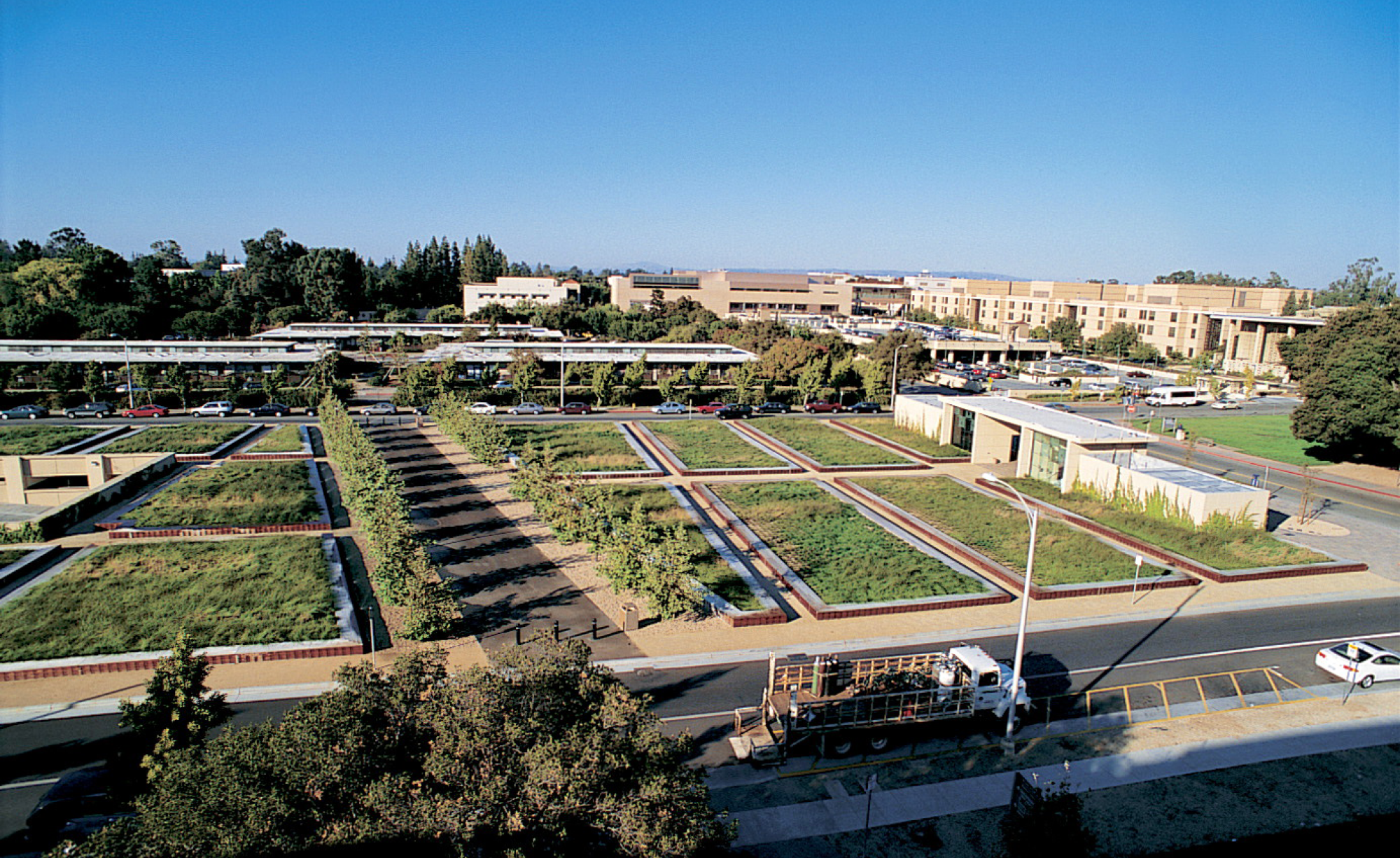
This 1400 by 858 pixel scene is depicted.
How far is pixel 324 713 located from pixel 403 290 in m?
131

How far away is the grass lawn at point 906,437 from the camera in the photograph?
1842 inches

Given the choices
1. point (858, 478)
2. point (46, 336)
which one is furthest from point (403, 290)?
point (858, 478)

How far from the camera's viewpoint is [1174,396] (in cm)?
7125

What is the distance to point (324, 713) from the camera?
35.1 feet

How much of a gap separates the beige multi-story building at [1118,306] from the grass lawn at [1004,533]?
255 ft

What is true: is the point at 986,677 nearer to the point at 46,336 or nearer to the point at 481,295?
the point at 46,336

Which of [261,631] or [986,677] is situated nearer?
[986,677]

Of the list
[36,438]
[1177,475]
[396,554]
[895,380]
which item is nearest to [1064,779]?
[396,554]

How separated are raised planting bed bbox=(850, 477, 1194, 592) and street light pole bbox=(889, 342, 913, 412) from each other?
24.2 m

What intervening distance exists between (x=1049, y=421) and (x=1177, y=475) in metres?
7.22

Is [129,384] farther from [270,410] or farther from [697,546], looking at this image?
[697,546]

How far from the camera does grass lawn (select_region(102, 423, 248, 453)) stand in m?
42.6

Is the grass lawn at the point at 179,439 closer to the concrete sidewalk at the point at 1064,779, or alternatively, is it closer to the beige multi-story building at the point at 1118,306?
the concrete sidewalk at the point at 1064,779

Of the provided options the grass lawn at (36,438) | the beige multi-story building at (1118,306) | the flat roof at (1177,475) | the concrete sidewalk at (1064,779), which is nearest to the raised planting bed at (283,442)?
the grass lawn at (36,438)
